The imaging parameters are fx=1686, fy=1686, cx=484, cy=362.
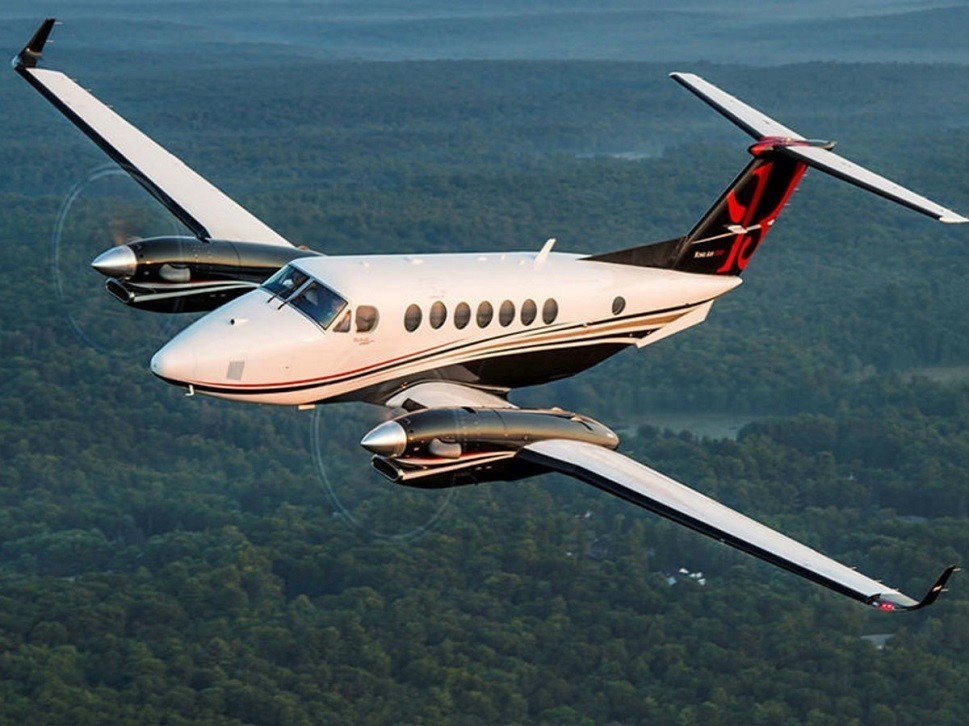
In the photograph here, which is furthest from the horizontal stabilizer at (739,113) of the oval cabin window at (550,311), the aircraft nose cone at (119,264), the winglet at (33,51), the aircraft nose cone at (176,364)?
the winglet at (33,51)

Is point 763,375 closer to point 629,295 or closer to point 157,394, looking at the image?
point 157,394

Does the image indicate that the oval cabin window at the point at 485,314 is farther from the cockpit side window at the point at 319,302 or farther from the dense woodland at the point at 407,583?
the dense woodland at the point at 407,583

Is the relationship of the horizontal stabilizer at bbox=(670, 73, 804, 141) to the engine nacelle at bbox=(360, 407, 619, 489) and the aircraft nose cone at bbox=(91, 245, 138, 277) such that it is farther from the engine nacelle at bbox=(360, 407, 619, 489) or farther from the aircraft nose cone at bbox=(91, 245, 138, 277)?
the aircraft nose cone at bbox=(91, 245, 138, 277)

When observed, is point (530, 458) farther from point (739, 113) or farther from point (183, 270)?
point (739, 113)

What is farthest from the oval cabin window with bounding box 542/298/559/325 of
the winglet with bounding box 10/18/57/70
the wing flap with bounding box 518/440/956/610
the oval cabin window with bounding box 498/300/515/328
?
the winglet with bounding box 10/18/57/70

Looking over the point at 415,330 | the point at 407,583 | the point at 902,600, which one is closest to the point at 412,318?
the point at 415,330

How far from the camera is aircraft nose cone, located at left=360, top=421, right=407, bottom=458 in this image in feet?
117

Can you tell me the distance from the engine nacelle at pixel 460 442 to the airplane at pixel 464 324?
4 cm

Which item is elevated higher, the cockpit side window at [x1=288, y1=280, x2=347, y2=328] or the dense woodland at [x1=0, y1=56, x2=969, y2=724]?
the cockpit side window at [x1=288, y1=280, x2=347, y2=328]

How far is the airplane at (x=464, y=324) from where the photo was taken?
36406mm

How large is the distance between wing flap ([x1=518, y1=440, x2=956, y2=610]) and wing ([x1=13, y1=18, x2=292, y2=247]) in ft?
39.5

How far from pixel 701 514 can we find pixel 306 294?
11097mm

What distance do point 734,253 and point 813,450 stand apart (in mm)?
141030

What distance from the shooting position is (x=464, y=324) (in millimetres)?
40688
